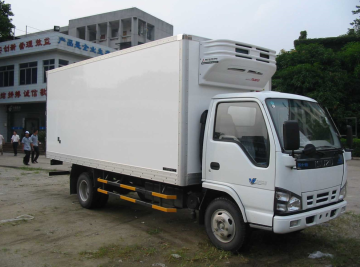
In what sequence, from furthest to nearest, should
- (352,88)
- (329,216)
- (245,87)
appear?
(352,88) < (245,87) < (329,216)

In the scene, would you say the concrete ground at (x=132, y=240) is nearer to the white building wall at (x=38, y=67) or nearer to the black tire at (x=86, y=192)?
the black tire at (x=86, y=192)

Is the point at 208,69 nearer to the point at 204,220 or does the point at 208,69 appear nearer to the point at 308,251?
the point at 204,220

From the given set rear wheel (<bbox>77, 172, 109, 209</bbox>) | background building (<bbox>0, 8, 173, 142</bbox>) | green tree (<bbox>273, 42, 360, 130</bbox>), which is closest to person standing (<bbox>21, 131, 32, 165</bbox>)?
background building (<bbox>0, 8, 173, 142</bbox>)

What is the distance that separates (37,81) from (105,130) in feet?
72.5

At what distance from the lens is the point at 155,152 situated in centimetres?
566

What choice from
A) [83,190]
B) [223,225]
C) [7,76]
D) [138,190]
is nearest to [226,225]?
[223,225]

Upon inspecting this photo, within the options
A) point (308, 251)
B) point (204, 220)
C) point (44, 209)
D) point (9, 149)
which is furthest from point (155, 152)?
point (9, 149)

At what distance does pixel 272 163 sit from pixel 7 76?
96.6 ft

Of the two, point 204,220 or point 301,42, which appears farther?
point 301,42

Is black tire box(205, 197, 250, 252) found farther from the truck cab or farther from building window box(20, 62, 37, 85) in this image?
building window box(20, 62, 37, 85)

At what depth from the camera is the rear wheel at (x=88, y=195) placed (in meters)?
7.68

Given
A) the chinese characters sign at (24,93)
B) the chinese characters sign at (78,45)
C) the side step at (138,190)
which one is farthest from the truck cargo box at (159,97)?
the chinese characters sign at (24,93)

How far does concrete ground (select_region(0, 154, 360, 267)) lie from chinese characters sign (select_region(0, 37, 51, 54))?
19940mm

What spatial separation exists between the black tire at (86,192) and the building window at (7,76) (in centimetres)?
2402
